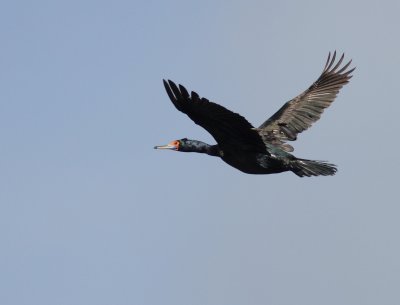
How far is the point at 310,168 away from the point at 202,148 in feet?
7.45

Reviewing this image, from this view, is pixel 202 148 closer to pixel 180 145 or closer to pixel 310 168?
pixel 180 145

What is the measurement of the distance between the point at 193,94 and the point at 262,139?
2710 millimetres

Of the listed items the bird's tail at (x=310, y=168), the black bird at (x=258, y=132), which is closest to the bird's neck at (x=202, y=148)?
the black bird at (x=258, y=132)

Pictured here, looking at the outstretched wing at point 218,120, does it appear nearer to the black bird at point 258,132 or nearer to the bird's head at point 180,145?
the black bird at point 258,132

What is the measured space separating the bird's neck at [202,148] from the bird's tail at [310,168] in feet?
5.00

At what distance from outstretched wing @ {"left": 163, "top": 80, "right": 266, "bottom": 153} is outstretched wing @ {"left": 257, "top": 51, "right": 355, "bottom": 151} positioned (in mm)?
1389

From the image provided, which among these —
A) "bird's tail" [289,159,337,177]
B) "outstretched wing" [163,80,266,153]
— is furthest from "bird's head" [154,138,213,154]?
"bird's tail" [289,159,337,177]

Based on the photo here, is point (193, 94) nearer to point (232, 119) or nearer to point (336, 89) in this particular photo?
point (232, 119)

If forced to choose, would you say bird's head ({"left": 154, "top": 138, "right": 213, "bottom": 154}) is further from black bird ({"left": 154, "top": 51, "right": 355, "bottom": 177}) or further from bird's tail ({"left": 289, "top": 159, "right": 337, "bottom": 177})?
bird's tail ({"left": 289, "top": 159, "right": 337, "bottom": 177})

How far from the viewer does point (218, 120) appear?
17844mm

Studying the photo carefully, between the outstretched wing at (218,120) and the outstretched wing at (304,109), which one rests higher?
the outstretched wing at (304,109)

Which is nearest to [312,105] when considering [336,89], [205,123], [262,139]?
[336,89]

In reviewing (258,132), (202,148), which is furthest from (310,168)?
(202,148)

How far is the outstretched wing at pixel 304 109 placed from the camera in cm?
2062
